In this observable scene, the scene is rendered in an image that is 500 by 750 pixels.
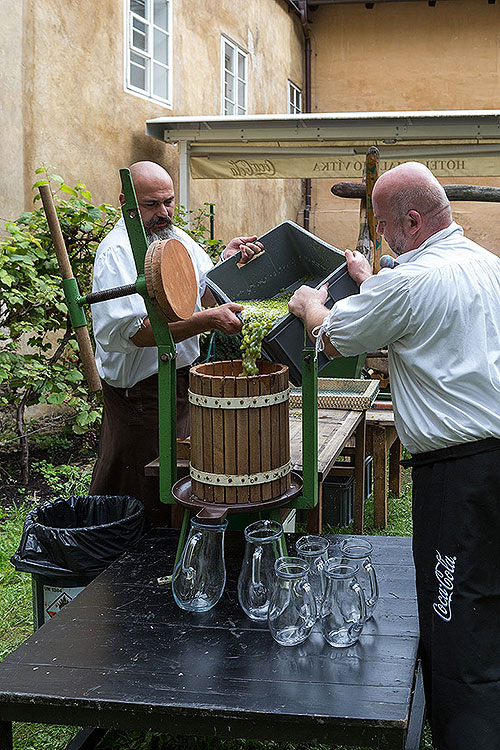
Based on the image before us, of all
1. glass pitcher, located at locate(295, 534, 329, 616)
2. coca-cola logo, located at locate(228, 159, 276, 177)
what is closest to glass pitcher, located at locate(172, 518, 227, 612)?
glass pitcher, located at locate(295, 534, 329, 616)

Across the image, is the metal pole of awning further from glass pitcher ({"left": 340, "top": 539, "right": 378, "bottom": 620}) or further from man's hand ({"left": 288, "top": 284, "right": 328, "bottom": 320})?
glass pitcher ({"left": 340, "top": 539, "right": 378, "bottom": 620})

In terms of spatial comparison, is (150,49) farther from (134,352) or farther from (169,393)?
(169,393)

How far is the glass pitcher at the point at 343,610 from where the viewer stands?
7.70 ft

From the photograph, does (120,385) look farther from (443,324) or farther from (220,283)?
(443,324)

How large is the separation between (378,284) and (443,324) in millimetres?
231

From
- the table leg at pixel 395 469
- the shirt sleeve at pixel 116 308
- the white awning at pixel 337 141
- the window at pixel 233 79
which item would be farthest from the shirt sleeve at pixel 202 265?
the window at pixel 233 79

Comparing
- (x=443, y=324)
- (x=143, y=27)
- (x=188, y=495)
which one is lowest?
(x=188, y=495)

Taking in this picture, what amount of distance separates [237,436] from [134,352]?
111cm

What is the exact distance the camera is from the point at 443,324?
2.43 m

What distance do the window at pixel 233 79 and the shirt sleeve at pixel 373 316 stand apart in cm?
1059

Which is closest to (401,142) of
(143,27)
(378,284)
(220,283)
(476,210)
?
(143,27)

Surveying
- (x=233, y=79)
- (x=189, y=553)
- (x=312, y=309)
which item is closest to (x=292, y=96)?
(x=233, y=79)

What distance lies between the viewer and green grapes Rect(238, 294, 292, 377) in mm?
2785

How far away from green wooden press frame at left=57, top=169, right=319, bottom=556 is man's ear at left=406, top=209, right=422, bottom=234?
51cm
